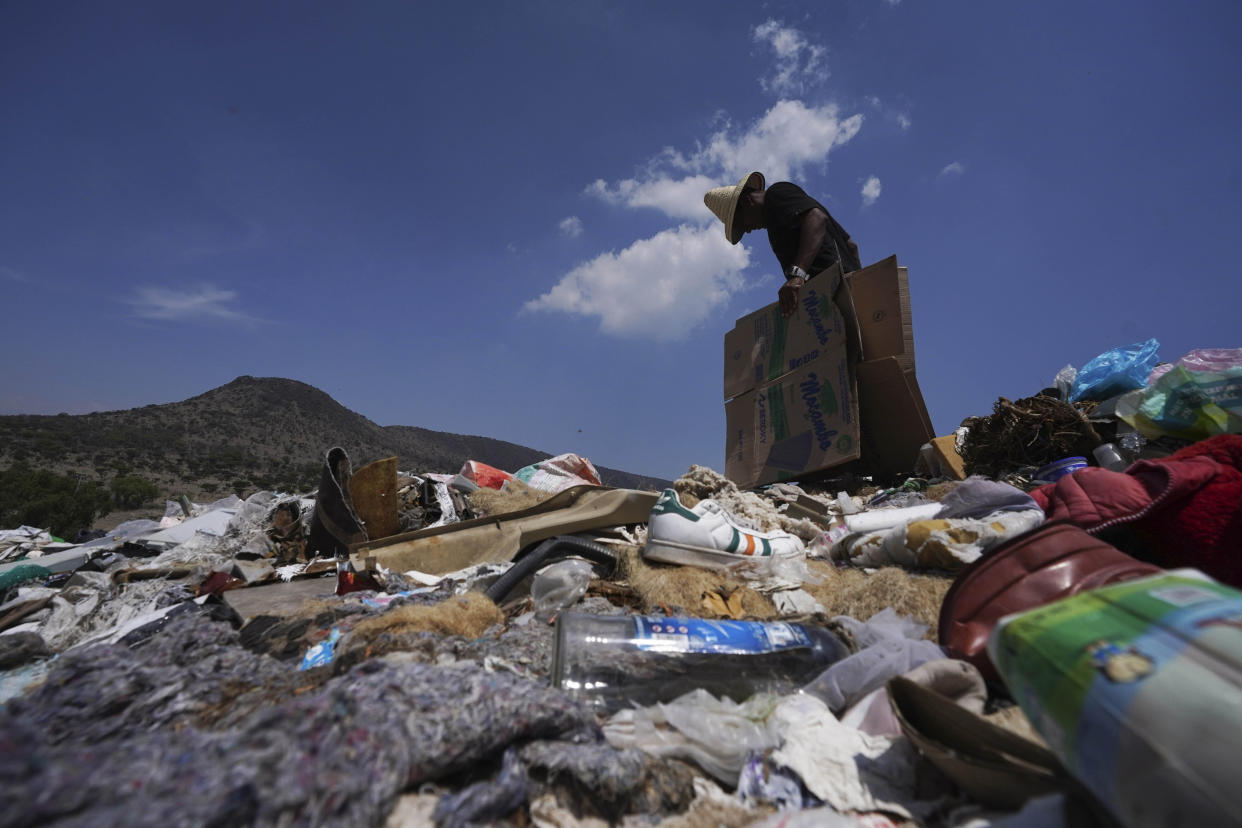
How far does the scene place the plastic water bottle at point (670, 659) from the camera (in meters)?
1.39

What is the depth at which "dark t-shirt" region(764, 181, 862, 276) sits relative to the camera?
4.63 metres

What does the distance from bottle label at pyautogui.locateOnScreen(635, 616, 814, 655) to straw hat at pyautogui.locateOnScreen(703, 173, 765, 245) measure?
14.0 ft

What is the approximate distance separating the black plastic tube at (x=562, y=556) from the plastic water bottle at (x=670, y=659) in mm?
940

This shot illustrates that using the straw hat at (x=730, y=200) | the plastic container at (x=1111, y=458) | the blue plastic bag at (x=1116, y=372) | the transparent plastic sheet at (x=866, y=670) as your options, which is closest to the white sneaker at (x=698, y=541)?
the transparent plastic sheet at (x=866, y=670)

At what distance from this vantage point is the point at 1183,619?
714mm

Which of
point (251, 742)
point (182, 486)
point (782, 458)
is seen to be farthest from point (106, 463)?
point (251, 742)

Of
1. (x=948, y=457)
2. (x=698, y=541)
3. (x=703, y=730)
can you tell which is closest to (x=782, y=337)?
(x=948, y=457)

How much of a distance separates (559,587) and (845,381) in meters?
3.06

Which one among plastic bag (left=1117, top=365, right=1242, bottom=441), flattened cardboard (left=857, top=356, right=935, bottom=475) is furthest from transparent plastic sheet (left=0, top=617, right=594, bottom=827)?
flattened cardboard (left=857, top=356, right=935, bottom=475)

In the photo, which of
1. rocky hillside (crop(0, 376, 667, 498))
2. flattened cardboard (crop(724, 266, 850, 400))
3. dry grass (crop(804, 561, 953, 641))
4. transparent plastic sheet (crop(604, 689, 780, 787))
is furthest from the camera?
rocky hillside (crop(0, 376, 667, 498))

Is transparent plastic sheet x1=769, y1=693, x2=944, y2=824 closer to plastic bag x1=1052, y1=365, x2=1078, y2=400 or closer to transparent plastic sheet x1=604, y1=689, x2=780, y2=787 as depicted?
transparent plastic sheet x1=604, y1=689, x2=780, y2=787

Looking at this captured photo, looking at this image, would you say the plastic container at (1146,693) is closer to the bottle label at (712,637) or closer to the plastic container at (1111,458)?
the bottle label at (712,637)

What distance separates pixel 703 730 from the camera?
1167mm

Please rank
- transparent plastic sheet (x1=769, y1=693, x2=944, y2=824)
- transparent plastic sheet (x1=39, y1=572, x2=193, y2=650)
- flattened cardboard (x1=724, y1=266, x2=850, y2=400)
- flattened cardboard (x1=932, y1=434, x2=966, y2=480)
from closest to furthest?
transparent plastic sheet (x1=769, y1=693, x2=944, y2=824), transparent plastic sheet (x1=39, y1=572, x2=193, y2=650), flattened cardboard (x1=932, y1=434, x2=966, y2=480), flattened cardboard (x1=724, y1=266, x2=850, y2=400)
